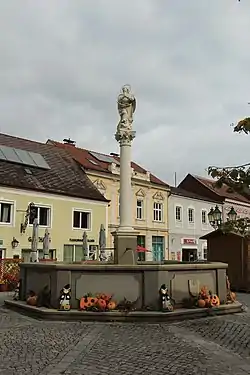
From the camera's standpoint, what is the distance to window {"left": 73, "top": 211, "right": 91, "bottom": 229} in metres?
34.8

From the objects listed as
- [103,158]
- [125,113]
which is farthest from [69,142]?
[125,113]

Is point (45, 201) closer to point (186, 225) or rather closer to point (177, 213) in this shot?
point (177, 213)

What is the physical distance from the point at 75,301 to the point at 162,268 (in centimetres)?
263

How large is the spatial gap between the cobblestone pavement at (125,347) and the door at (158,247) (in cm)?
3059

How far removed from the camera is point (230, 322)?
12.5 meters

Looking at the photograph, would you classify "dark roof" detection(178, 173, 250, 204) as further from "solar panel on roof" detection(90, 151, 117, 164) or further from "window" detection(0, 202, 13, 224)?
A: "window" detection(0, 202, 13, 224)

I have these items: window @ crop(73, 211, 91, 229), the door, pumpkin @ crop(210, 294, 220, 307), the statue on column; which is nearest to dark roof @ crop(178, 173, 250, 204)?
the door

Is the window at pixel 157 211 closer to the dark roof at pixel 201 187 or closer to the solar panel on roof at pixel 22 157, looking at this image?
the dark roof at pixel 201 187

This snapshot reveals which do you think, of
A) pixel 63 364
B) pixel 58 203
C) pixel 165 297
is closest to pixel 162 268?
pixel 165 297

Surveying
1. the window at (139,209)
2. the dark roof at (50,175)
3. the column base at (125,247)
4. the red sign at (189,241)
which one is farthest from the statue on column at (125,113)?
the red sign at (189,241)

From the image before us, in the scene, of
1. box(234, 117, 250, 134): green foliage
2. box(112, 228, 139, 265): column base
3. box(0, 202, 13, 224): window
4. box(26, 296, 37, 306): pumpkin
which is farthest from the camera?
box(0, 202, 13, 224): window

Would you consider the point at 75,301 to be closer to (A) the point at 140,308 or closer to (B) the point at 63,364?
(A) the point at 140,308

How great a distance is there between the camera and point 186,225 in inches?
1865

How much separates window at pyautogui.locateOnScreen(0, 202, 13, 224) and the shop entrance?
70.0 feet
